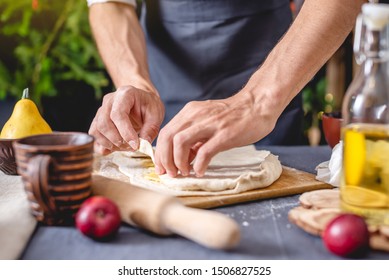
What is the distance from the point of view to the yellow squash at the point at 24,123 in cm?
111

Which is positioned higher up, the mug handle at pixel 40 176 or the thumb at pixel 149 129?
the mug handle at pixel 40 176

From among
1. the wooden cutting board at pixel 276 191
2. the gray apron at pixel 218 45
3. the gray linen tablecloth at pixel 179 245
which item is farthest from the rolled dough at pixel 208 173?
the gray apron at pixel 218 45

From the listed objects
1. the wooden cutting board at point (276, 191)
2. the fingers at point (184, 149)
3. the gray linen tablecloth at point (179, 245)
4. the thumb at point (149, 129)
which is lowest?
the wooden cutting board at point (276, 191)

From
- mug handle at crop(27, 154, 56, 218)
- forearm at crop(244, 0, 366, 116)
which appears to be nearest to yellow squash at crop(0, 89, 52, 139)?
mug handle at crop(27, 154, 56, 218)

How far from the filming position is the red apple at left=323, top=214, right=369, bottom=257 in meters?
0.70

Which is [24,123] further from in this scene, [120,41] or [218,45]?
[218,45]

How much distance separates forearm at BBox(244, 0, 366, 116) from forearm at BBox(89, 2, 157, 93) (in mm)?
502

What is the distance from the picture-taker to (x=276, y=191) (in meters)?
0.99

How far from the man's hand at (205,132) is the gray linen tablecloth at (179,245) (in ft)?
0.61

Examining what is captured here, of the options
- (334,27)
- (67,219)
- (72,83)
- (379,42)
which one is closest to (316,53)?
(334,27)

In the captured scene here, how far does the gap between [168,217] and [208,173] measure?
0.34m

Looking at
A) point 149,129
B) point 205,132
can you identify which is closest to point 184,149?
point 205,132

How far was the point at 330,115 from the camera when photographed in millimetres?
1341

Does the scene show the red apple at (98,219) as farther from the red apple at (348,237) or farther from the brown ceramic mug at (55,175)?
the red apple at (348,237)
